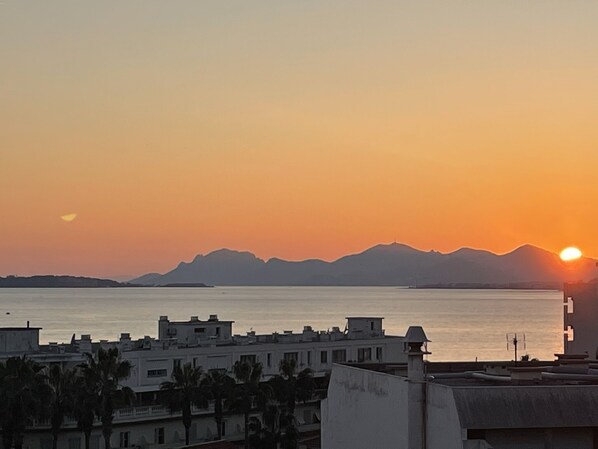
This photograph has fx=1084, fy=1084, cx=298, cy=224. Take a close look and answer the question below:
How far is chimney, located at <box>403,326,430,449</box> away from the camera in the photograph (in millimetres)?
31172

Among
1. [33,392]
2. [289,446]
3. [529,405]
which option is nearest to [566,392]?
[529,405]

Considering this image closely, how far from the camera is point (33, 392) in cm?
5256

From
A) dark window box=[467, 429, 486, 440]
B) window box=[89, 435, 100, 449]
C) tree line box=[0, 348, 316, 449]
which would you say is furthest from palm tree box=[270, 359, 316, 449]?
dark window box=[467, 429, 486, 440]

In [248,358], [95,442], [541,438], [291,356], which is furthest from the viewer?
[291,356]

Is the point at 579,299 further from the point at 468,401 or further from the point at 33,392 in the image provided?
the point at 468,401

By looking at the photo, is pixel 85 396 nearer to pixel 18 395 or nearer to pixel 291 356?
pixel 18 395

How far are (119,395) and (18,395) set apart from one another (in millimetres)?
6247

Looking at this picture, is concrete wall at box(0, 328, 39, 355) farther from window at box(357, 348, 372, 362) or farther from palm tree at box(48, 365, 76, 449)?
A: window at box(357, 348, 372, 362)

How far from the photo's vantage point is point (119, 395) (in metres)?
56.3

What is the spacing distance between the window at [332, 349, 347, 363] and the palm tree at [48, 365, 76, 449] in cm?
3257

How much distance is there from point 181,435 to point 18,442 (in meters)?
17.6

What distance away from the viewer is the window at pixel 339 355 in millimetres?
84875

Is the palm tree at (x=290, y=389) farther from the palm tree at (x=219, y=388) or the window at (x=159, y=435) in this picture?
the window at (x=159, y=435)

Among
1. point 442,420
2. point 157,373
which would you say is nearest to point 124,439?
point 157,373
